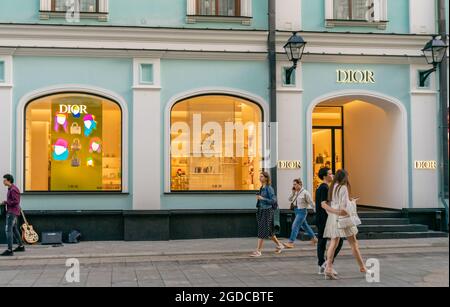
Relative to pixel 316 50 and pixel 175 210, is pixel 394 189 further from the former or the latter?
pixel 175 210

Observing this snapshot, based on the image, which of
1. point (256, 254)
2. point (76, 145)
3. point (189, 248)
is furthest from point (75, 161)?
point (256, 254)

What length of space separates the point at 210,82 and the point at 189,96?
657 mm

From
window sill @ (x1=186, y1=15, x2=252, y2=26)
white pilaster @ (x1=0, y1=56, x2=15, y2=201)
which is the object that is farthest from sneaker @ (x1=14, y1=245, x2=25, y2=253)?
window sill @ (x1=186, y1=15, x2=252, y2=26)

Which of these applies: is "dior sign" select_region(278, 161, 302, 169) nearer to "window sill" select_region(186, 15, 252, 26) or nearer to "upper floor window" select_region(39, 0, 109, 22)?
"window sill" select_region(186, 15, 252, 26)

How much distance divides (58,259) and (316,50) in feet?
27.4

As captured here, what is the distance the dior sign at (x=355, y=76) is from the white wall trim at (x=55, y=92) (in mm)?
5727

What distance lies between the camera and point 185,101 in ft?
49.4

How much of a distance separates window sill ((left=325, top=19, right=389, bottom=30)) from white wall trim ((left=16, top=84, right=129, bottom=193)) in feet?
19.1

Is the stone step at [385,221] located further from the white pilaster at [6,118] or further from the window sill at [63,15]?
the white pilaster at [6,118]

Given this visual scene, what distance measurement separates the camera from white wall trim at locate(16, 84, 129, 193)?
46.5ft

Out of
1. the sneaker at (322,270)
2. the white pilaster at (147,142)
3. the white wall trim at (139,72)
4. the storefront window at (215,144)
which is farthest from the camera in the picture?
the storefront window at (215,144)

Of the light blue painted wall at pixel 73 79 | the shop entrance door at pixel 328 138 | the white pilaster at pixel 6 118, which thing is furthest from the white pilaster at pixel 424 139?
the white pilaster at pixel 6 118

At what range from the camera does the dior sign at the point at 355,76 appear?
1545cm

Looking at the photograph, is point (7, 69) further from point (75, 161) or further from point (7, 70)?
point (75, 161)
